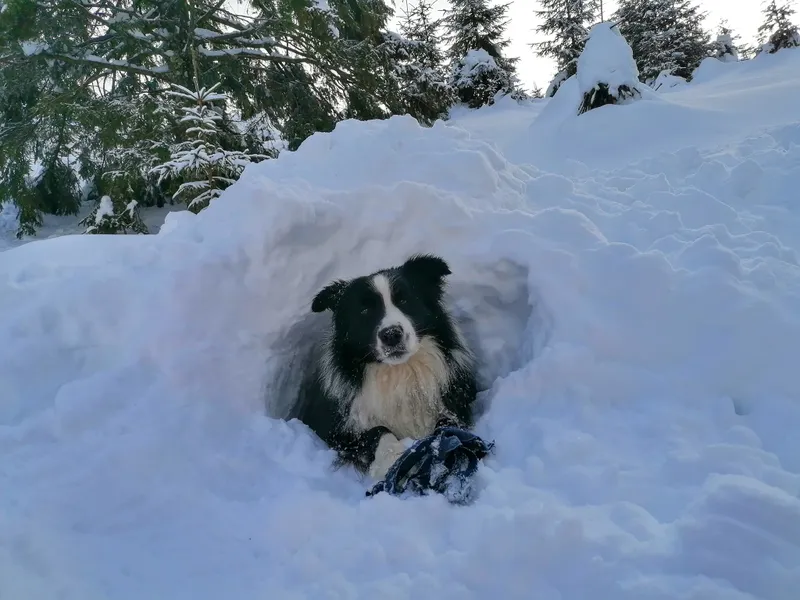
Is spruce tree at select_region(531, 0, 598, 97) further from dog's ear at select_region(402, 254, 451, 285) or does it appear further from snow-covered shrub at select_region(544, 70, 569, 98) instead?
dog's ear at select_region(402, 254, 451, 285)

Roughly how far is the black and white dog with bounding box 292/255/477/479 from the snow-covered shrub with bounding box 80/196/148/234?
28.9 ft

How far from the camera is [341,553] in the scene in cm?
230

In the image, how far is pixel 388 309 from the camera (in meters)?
3.78

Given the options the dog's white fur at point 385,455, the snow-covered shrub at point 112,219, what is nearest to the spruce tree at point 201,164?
the snow-covered shrub at point 112,219

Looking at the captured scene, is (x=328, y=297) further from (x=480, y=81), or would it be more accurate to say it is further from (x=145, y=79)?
(x=480, y=81)

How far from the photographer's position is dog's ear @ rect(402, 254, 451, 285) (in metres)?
4.11

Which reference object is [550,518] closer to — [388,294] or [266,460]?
[266,460]

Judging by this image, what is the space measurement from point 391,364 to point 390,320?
0.35 m

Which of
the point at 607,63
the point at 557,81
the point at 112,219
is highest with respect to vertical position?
the point at 557,81

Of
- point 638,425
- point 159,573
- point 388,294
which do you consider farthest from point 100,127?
point 638,425

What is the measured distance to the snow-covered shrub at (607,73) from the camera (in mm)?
10617

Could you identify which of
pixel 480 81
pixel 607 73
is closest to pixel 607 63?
pixel 607 73

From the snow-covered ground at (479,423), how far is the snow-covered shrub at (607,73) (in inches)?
215

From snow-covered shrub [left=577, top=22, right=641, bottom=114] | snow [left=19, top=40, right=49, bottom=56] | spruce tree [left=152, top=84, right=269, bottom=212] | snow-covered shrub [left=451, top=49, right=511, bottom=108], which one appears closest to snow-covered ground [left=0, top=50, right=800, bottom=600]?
spruce tree [left=152, top=84, right=269, bottom=212]
